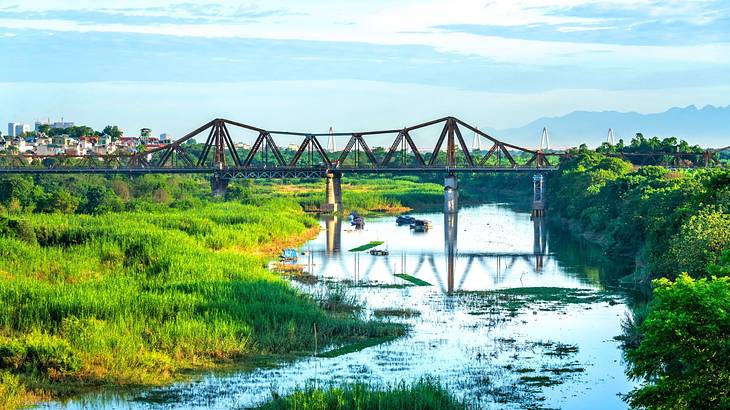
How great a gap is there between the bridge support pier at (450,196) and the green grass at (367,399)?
8570 centimetres

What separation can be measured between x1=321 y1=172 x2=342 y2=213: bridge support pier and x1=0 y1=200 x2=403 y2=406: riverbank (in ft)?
191

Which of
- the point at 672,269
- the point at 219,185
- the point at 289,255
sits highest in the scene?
the point at 219,185

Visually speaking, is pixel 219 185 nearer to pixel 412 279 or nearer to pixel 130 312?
pixel 412 279

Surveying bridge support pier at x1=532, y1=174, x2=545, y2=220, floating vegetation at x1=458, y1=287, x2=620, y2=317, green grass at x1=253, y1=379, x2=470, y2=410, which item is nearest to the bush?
green grass at x1=253, y1=379, x2=470, y2=410

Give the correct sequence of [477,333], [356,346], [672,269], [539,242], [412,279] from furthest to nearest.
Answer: [539,242] → [412,279] → [672,269] → [477,333] → [356,346]

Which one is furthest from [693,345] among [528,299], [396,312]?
[528,299]

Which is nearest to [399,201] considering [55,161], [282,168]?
[282,168]

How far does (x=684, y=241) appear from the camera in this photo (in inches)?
1670

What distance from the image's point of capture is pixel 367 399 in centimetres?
2597

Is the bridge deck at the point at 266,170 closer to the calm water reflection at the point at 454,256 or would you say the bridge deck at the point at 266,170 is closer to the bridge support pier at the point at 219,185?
the bridge support pier at the point at 219,185

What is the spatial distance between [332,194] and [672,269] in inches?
2999

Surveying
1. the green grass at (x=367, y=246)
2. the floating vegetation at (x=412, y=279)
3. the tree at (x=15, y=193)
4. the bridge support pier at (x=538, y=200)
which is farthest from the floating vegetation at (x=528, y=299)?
the bridge support pier at (x=538, y=200)

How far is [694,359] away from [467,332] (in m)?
18.9

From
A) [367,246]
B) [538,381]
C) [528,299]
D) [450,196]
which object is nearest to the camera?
[538,381]
